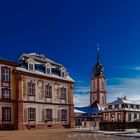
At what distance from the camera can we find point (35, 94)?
53.9 metres

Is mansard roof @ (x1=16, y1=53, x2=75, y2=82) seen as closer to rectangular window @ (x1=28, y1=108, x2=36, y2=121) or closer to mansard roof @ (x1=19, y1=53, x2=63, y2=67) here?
mansard roof @ (x1=19, y1=53, x2=63, y2=67)

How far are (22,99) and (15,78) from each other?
3500mm

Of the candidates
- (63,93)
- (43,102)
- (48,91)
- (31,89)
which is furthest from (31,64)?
(63,93)

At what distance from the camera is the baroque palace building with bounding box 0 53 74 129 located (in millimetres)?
50188

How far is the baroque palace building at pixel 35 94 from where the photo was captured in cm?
5019

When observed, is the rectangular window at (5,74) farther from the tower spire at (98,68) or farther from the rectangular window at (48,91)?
the tower spire at (98,68)

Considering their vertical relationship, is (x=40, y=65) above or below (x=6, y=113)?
above

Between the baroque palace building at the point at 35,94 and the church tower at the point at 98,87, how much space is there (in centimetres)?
6375

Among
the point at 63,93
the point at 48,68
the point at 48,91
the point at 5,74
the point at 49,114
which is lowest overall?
the point at 49,114

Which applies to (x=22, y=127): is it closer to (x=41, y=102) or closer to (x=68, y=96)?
(x=41, y=102)

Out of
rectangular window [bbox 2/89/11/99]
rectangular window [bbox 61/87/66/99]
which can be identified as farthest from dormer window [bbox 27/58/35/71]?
rectangular window [bbox 61/87/66/99]

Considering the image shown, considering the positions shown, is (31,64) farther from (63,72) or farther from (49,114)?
(49,114)

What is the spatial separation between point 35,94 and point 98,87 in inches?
A: 2929

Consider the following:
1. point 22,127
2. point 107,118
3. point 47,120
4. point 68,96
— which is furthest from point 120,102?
point 22,127
